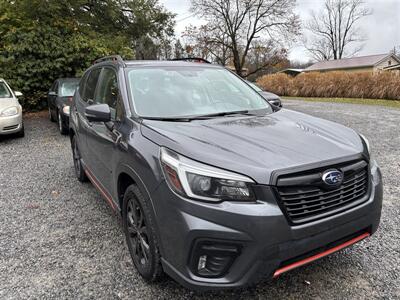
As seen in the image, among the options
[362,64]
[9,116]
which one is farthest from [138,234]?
[362,64]

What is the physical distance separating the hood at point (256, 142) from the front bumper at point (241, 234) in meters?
0.22

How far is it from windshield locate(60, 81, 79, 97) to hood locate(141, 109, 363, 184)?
7509 millimetres

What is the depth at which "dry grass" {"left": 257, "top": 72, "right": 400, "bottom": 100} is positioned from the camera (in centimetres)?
1769

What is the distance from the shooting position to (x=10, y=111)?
7.76 m

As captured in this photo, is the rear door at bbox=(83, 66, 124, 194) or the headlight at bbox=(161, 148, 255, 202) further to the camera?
the rear door at bbox=(83, 66, 124, 194)

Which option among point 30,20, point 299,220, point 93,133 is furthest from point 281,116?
point 30,20

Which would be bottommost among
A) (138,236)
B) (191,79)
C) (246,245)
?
(138,236)

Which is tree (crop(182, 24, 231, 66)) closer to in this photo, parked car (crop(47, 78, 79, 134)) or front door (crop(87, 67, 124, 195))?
parked car (crop(47, 78, 79, 134))

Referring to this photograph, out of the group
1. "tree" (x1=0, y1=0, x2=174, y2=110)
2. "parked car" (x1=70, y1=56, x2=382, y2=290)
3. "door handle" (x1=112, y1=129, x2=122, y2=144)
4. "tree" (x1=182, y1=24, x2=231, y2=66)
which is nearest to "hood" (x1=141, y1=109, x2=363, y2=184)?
"parked car" (x1=70, y1=56, x2=382, y2=290)

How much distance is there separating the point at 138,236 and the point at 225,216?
99cm

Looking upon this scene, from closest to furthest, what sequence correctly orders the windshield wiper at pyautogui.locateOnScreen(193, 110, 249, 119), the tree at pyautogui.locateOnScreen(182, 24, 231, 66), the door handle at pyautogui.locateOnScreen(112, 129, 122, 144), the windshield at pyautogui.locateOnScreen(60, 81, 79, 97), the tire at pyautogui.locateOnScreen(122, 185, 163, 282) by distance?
the tire at pyautogui.locateOnScreen(122, 185, 163, 282), the door handle at pyautogui.locateOnScreen(112, 129, 122, 144), the windshield wiper at pyautogui.locateOnScreen(193, 110, 249, 119), the windshield at pyautogui.locateOnScreen(60, 81, 79, 97), the tree at pyautogui.locateOnScreen(182, 24, 231, 66)

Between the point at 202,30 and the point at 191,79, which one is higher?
the point at 202,30

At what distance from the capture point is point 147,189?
2.19 meters

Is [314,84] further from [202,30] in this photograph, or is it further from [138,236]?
[138,236]
